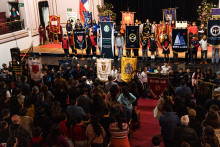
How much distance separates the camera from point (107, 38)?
13625mm

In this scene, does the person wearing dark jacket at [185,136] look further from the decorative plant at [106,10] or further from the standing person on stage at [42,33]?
the standing person on stage at [42,33]

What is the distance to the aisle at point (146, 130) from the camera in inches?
300

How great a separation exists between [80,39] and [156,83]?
18.0 feet

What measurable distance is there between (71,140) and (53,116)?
0.87m

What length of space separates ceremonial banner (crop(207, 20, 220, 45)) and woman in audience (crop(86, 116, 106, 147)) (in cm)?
892

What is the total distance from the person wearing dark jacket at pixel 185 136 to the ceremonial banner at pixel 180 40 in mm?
7601

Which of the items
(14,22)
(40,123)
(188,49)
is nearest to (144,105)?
(188,49)

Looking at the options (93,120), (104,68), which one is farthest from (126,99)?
(104,68)

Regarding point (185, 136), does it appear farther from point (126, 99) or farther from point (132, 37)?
point (132, 37)

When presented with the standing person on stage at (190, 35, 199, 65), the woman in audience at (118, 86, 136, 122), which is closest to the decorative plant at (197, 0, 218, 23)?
the standing person on stage at (190, 35, 199, 65)

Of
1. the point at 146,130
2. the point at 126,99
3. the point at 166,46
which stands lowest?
the point at 146,130

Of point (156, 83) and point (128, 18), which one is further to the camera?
point (128, 18)

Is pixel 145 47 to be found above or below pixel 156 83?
above

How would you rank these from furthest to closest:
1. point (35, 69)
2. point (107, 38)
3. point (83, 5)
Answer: point (83, 5), point (107, 38), point (35, 69)
